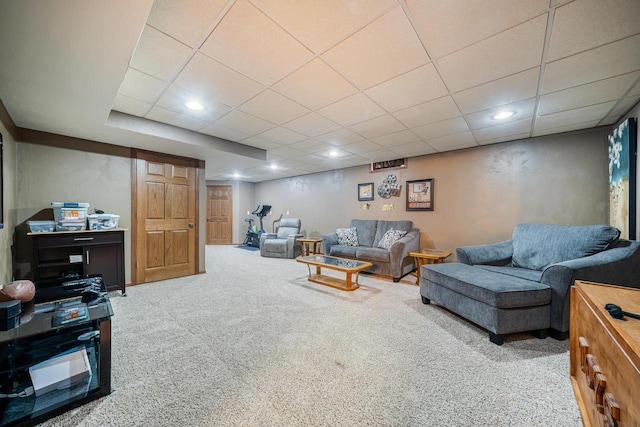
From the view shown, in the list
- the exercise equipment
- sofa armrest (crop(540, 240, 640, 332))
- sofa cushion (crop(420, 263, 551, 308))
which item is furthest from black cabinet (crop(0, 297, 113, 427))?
the exercise equipment

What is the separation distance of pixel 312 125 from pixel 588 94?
2.88 meters

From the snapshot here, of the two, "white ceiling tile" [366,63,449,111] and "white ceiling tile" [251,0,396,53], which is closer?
"white ceiling tile" [251,0,396,53]

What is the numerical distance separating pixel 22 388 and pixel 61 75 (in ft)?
6.97

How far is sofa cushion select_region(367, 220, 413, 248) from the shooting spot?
4.70 meters

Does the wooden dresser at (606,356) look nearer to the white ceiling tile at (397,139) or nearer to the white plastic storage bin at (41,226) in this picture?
the white ceiling tile at (397,139)

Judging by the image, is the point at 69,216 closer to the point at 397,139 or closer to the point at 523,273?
the point at 397,139

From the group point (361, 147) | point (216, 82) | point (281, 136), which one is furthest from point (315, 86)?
point (361, 147)

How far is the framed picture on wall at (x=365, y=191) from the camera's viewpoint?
218 inches

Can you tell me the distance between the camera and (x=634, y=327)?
0.85m

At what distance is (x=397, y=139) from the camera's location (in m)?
3.77

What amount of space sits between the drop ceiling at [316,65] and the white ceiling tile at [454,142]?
14.6 inches

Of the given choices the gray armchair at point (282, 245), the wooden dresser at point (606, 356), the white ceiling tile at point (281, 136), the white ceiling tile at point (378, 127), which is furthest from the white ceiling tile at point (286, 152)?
the wooden dresser at point (606, 356)

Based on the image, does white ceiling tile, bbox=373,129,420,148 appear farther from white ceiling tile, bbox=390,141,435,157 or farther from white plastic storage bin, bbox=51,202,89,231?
white plastic storage bin, bbox=51,202,89,231

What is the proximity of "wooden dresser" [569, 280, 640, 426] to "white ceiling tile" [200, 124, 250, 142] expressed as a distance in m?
3.86
